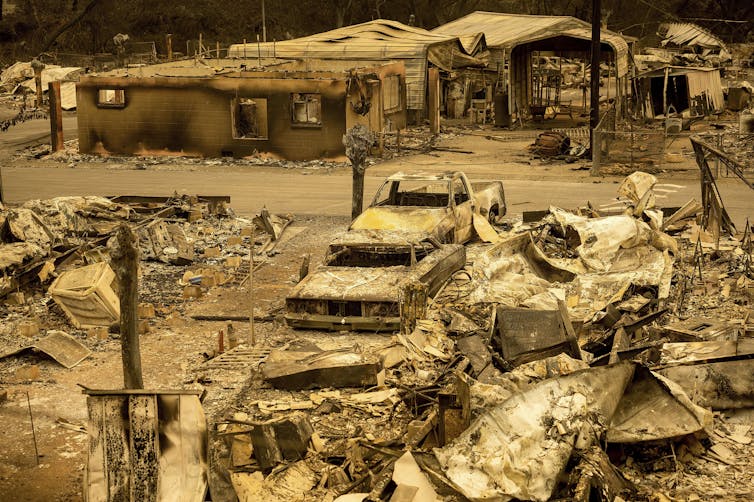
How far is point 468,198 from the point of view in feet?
60.0

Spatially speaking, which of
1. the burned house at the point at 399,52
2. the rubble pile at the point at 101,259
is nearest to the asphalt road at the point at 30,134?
the burned house at the point at 399,52

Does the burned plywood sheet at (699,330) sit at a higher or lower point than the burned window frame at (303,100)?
lower

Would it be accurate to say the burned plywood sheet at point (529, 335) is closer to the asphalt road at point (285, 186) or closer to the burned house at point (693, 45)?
the asphalt road at point (285, 186)

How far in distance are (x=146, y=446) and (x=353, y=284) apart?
18.0 ft

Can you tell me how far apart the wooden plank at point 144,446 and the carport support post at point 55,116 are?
24002 mm

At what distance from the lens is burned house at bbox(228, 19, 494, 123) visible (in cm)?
3647

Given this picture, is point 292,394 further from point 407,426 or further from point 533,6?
point 533,6

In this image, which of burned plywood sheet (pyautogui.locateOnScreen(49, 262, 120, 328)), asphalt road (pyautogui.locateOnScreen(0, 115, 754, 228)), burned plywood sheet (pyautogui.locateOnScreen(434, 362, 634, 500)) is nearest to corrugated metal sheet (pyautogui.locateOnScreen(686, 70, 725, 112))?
asphalt road (pyautogui.locateOnScreen(0, 115, 754, 228))

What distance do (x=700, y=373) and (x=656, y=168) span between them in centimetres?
1732

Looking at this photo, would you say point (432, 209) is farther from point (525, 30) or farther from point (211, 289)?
point (525, 30)

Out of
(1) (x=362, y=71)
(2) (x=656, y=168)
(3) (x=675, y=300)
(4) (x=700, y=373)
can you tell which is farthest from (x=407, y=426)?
(1) (x=362, y=71)

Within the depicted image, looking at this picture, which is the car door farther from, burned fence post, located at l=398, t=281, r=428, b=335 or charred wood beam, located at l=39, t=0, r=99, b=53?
charred wood beam, located at l=39, t=0, r=99, b=53

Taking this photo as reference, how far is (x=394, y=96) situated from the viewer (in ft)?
112

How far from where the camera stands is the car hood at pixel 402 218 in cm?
1651
